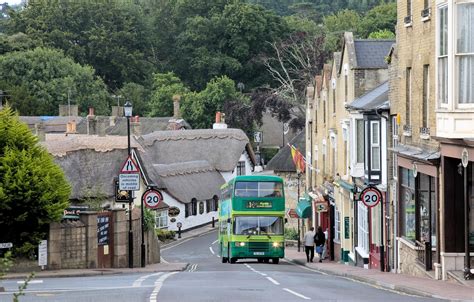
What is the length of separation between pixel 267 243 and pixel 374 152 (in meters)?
8.17

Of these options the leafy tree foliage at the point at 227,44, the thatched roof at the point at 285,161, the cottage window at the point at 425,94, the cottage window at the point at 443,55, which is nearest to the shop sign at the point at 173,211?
the thatched roof at the point at 285,161

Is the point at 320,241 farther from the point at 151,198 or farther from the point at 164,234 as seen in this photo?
the point at 164,234

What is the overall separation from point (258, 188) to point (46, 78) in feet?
222

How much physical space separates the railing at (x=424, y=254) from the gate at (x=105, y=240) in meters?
12.3

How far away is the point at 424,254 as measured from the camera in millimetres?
31016

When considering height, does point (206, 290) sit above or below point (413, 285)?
above

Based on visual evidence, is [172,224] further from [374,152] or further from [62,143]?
[374,152]

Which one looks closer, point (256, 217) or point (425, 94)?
point (425, 94)

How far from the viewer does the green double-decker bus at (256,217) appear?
4531 cm

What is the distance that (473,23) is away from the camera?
85.4ft

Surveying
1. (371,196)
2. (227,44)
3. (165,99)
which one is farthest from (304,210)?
(227,44)

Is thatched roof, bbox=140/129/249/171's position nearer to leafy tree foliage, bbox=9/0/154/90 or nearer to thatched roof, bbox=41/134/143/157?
thatched roof, bbox=41/134/143/157

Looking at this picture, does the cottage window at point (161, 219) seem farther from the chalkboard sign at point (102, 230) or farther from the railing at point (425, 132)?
the railing at point (425, 132)

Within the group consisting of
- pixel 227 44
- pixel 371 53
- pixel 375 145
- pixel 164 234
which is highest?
pixel 227 44
